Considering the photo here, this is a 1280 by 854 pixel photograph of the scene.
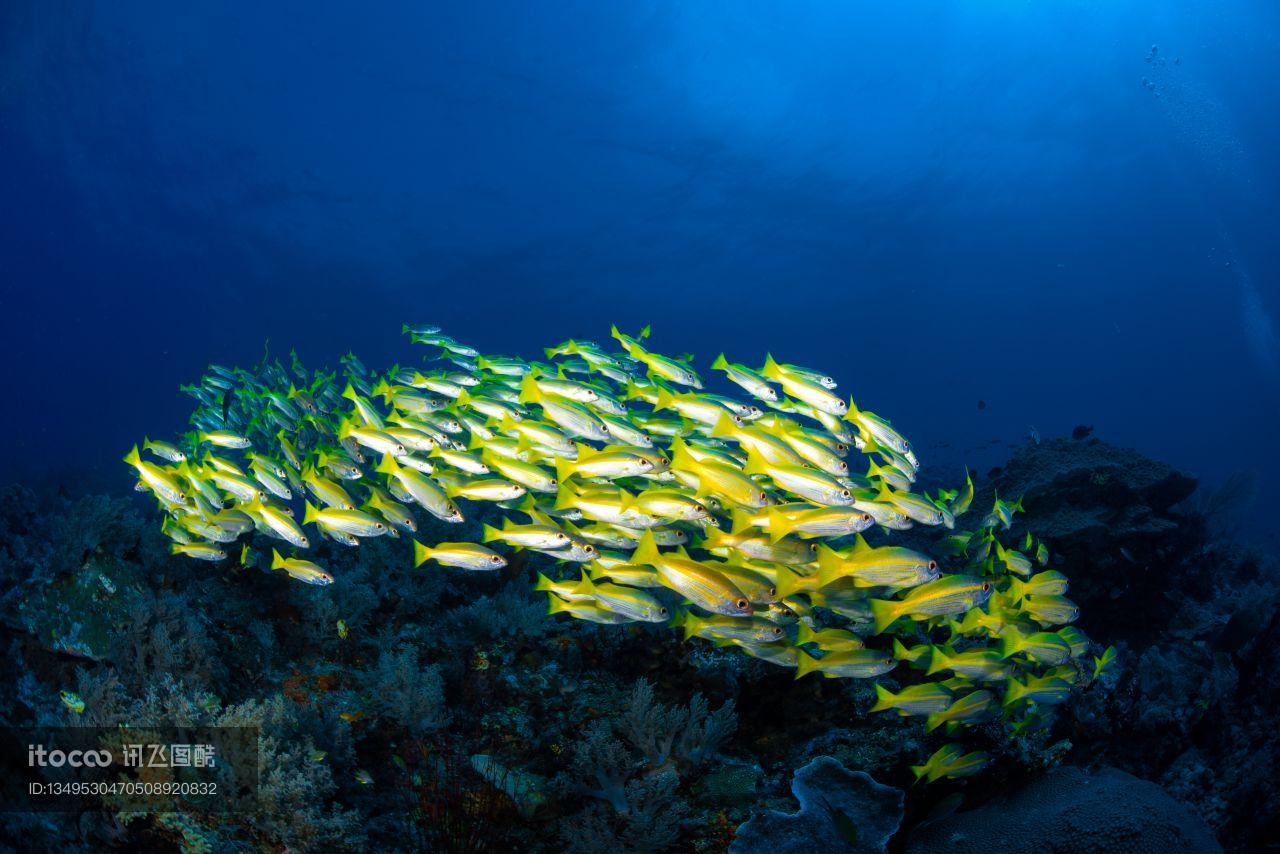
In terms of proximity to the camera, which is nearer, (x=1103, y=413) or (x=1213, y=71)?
(x=1213, y=71)

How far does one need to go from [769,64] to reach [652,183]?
1038 centimetres

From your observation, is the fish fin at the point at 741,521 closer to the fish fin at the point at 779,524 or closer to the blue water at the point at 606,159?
the fish fin at the point at 779,524

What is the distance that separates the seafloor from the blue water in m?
24.2

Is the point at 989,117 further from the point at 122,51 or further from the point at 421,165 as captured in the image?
the point at 122,51

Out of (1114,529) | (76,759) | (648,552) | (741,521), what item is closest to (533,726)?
(648,552)

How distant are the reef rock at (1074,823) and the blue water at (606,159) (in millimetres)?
25631

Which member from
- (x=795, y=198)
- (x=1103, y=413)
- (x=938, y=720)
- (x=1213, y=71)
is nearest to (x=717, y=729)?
(x=938, y=720)

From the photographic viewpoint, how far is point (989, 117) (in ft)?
127

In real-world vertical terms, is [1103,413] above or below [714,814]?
above

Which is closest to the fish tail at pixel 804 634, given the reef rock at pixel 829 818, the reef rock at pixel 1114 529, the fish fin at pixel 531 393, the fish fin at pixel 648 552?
the reef rock at pixel 829 818

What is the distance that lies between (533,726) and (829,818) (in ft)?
8.68

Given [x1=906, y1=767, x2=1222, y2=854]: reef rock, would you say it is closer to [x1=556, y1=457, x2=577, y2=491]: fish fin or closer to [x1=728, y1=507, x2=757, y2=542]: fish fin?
[x1=728, y1=507, x2=757, y2=542]: fish fin

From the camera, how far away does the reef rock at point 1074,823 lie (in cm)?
363

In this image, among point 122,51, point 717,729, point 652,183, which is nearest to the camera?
point 717,729
